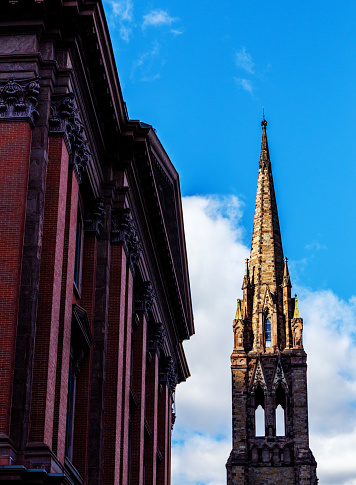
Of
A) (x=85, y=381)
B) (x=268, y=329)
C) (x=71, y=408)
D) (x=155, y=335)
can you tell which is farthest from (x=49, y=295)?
(x=268, y=329)

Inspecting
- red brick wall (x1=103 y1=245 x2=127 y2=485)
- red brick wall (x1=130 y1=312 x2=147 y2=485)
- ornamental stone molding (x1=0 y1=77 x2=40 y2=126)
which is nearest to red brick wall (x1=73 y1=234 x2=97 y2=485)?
red brick wall (x1=103 y1=245 x2=127 y2=485)

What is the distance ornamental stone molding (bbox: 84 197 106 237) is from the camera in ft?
98.8

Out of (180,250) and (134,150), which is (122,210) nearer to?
(134,150)

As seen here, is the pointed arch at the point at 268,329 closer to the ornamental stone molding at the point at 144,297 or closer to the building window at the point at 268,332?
the building window at the point at 268,332

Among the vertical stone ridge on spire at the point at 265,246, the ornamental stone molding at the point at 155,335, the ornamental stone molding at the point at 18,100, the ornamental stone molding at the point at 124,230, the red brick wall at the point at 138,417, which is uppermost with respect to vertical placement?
the vertical stone ridge on spire at the point at 265,246

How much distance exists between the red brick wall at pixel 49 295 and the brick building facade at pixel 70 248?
27mm

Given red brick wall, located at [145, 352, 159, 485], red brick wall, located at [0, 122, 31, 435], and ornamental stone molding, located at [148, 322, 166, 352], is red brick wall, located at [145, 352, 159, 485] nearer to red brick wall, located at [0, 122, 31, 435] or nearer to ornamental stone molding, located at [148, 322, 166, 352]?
ornamental stone molding, located at [148, 322, 166, 352]

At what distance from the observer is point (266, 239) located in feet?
332

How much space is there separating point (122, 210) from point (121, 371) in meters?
5.27

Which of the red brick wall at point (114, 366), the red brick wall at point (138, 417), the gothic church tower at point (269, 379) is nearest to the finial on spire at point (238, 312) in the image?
the gothic church tower at point (269, 379)

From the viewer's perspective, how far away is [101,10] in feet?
88.4

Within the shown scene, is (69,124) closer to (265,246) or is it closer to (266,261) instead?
(266,261)

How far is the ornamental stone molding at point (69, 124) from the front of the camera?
24656 mm

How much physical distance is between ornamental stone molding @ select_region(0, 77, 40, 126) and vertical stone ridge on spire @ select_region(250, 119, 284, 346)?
71588 mm
